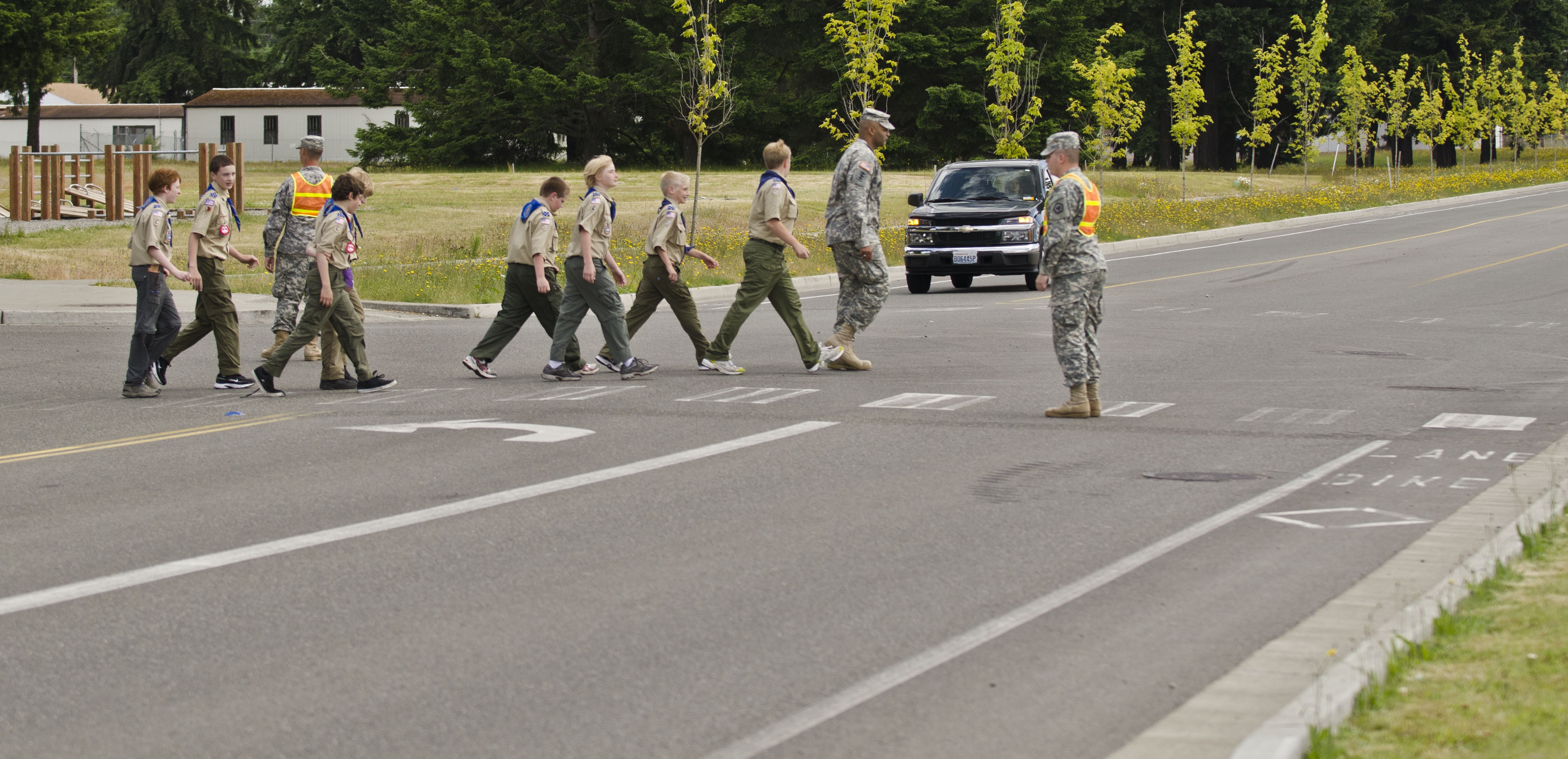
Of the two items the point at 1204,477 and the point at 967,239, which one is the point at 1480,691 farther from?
the point at 967,239

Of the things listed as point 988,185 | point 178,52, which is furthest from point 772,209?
point 178,52

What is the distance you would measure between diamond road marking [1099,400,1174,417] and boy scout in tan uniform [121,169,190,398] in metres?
6.68

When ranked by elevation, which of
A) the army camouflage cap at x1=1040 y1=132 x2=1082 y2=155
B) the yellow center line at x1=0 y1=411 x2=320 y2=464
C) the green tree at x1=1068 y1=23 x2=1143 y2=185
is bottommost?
the yellow center line at x1=0 y1=411 x2=320 y2=464

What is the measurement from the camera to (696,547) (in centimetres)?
702

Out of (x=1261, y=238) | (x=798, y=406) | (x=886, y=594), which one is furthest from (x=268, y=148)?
(x=886, y=594)

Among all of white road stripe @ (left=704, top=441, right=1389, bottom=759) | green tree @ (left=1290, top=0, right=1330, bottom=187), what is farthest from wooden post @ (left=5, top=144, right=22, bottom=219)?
green tree @ (left=1290, top=0, right=1330, bottom=187)

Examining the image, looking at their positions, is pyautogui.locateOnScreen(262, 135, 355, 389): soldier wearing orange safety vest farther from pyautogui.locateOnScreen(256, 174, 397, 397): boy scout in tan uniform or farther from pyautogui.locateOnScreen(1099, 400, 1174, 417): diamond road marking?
pyautogui.locateOnScreen(1099, 400, 1174, 417): diamond road marking

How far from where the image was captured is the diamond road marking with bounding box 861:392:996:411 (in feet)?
37.0

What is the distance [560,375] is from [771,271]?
6.08 feet

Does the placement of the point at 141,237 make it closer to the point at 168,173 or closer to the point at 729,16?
the point at 168,173

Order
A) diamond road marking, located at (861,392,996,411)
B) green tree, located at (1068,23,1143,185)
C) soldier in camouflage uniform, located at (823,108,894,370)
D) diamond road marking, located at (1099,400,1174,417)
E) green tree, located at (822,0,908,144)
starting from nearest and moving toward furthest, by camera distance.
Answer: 1. diamond road marking, located at (1099,400,1174,417)
2. diamond road marking, located at (861,392,996,411)
3. soldier in camouflage uniform, located at (823,108,894,370)
4. green tree, located at (822,0,908,144)
5. green tree, located at (1068,23,1143,185)

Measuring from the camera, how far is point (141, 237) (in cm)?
1214

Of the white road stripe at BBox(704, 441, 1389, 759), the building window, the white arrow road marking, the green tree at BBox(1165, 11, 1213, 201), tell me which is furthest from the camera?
the building window

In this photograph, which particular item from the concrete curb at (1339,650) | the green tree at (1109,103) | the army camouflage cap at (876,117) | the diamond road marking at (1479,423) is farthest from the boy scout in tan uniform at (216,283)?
the green tree at (1109,103)
